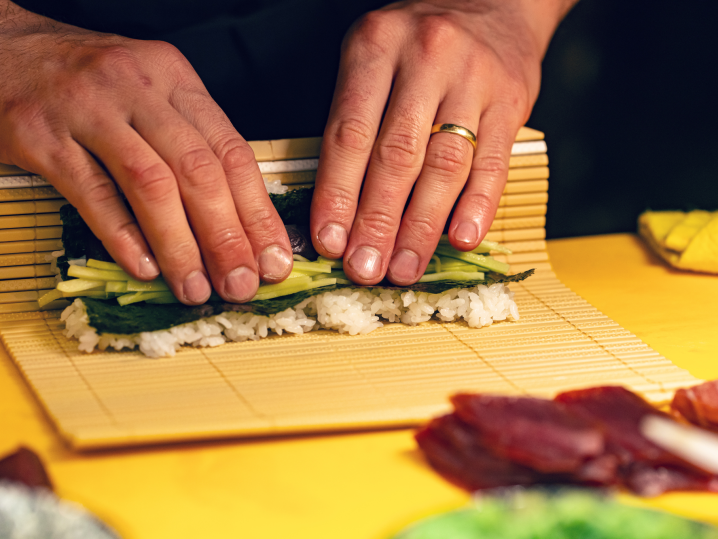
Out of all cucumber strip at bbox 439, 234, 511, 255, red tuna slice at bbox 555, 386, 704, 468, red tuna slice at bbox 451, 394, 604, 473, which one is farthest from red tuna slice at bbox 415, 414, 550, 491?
cucumber strip at bbox 439, 234, 511, 255

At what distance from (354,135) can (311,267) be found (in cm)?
37

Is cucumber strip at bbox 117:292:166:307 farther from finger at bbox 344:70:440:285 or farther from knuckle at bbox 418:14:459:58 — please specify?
knuckle at bbox 418:14:459:58

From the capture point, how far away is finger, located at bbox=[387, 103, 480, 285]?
1.79 meters

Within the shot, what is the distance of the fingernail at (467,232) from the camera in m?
1.82

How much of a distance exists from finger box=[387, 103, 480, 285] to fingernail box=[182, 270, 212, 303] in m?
0.49

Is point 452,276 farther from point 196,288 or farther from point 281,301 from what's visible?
point 196,288

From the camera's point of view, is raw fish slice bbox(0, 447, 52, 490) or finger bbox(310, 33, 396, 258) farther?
finger bbox(310, 33, 396, 258)

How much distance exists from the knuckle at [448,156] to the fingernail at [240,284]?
565 millimetres

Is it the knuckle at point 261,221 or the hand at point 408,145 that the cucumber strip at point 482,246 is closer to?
the hand at point 408,145

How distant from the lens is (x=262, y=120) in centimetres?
257

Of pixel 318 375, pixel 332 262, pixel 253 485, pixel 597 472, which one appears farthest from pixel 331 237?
pixel 597 472

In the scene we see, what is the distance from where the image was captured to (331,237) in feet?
5.79

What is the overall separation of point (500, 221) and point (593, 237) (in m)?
0.66

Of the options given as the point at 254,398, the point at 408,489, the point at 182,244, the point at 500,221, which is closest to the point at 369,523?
the point at 408,489
